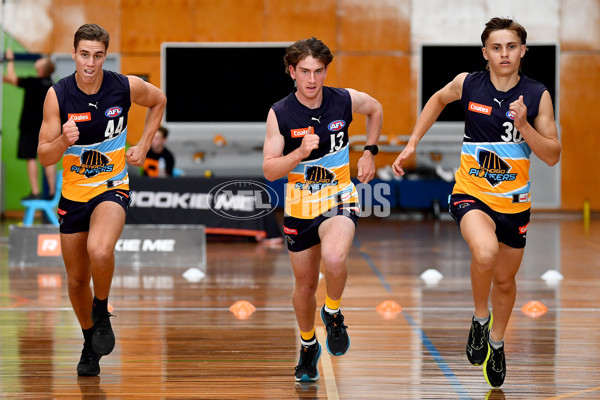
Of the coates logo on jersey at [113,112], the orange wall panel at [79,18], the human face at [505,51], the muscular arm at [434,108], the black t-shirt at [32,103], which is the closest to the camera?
the human face at [505,51]

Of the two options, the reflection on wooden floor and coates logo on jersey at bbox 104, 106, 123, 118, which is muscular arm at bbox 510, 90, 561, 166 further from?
coates logo on jersey at bbox 104, 106, 123, 118

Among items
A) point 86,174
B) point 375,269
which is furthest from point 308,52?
point 375,269

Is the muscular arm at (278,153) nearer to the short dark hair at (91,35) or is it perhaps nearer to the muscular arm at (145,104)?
the muscular arm at (145,104)

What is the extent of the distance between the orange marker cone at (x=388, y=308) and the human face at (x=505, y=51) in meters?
2.92

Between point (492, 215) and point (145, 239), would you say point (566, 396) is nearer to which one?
point (492, 215)

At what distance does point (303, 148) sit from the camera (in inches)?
177

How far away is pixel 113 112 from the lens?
16.6ft

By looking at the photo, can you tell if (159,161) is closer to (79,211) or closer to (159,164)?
(159,164)

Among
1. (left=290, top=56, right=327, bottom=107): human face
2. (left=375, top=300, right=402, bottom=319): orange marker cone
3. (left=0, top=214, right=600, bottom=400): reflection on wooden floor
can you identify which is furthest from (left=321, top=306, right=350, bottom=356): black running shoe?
(left=375, top=300, right=402, bottom=319): orange marker cone

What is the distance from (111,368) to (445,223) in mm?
10696

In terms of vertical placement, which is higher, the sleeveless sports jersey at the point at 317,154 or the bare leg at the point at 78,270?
the sleeveless sports jersey at the point at 317,154

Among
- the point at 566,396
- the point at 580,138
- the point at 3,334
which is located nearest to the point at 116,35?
the point at 580,138

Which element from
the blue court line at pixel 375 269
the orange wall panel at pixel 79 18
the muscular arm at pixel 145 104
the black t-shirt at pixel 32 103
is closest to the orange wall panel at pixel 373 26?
the orange wall panel at pixel 79 18

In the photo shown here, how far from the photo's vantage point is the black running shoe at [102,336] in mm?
4957
